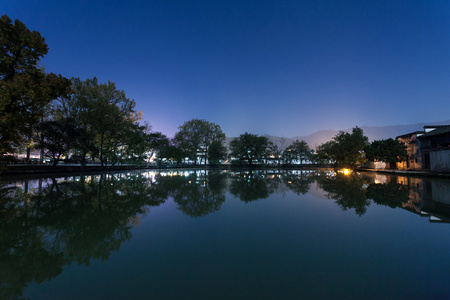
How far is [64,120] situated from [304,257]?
33379 millimetres

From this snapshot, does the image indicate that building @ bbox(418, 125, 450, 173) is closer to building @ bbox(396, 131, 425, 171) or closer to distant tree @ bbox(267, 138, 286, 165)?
building @ bbox(396, 131, 425, 171)

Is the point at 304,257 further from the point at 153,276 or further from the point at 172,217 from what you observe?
the point at 172,217

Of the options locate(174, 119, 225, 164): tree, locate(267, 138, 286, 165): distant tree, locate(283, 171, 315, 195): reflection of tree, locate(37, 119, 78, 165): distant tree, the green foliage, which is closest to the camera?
locate(283, 171, 315, 195): reflection of tree

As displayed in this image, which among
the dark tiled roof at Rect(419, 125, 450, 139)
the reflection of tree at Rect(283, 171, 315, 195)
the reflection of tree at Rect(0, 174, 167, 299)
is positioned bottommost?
the reflection of tree at Rect(283, 171, 315, 195)

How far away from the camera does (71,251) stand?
4227 mm

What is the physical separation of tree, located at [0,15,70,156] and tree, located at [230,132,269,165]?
155 ft

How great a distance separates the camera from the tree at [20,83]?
36.2ft

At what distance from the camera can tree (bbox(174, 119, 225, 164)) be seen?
56031 mm

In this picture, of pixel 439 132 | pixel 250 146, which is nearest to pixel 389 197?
pixel 439 132

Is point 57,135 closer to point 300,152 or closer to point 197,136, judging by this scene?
point 197,136

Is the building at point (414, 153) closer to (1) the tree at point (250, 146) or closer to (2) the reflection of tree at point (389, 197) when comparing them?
(1) the tree at point (250, 146)

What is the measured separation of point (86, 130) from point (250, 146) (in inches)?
1534

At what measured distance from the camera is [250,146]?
5794cm

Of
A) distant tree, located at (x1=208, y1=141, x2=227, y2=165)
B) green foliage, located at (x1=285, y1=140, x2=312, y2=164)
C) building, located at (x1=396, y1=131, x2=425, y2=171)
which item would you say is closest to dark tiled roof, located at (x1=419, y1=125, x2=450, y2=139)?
building, located at (x1=396, y1=131, x2=425, y2=171)
